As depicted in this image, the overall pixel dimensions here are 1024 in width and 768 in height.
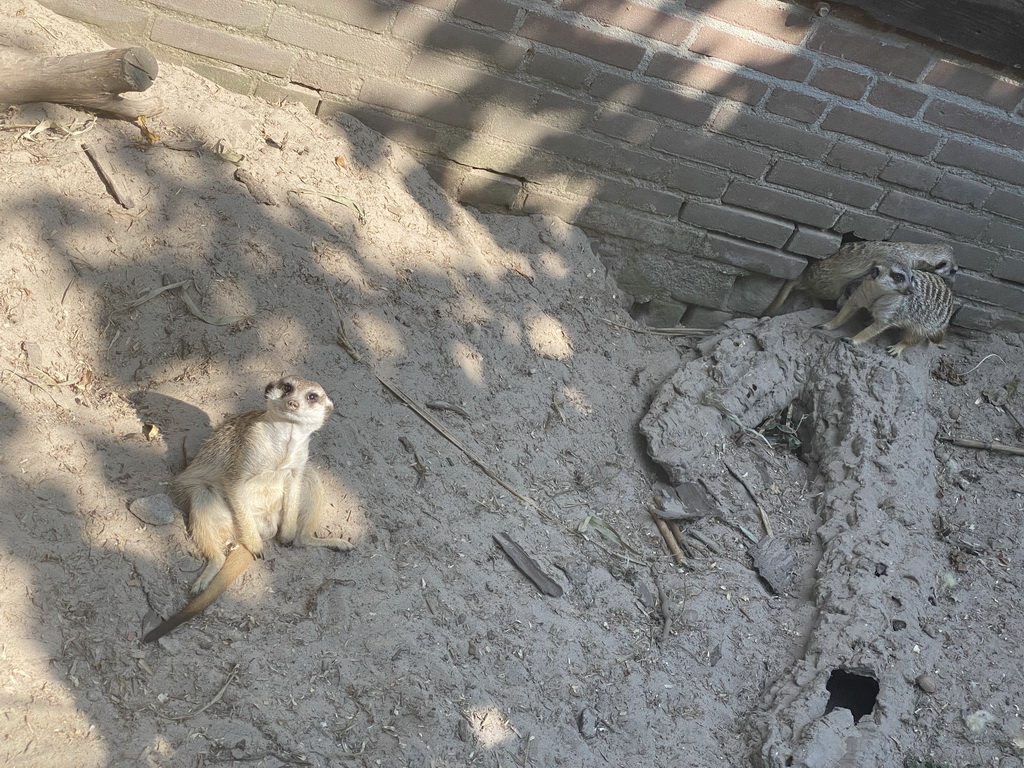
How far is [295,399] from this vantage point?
271cm

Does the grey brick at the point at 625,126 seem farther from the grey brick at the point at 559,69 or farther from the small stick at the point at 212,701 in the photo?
the small stick at the point at 212,701

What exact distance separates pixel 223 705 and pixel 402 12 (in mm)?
2907

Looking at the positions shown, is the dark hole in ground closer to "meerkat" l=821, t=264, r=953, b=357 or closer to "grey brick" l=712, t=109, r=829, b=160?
"meerkat" l=821, t=264, r=953, b=357

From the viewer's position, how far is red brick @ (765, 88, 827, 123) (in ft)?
13.2

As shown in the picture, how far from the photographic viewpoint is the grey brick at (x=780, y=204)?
430cm

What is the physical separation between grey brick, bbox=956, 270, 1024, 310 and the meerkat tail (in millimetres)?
4037

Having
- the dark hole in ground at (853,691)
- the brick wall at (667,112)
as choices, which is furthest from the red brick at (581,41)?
Result: the dark hole in ground at (853,691)

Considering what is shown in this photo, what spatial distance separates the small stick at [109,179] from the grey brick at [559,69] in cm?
186

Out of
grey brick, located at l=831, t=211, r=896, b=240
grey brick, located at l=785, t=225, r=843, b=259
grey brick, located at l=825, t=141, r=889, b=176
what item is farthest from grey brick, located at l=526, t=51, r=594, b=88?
grey brick, located at l=831, t=211, r=896, b=240

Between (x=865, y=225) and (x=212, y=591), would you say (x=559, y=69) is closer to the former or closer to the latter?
(x=865, y=225)

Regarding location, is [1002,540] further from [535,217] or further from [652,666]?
[535,217]

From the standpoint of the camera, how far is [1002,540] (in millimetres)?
4016

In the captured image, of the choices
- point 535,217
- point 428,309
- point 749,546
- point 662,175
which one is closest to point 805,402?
point 749,546

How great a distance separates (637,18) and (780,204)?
124cm
